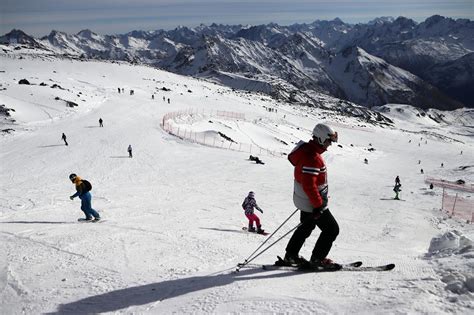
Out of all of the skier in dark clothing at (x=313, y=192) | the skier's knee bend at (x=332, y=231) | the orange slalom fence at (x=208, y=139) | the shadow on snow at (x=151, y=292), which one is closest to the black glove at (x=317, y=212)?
the skier in dark clothing at (x=313, y=192)

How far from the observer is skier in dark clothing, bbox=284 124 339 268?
627 centimetres

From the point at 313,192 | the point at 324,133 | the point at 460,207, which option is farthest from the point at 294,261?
the point at 460,207

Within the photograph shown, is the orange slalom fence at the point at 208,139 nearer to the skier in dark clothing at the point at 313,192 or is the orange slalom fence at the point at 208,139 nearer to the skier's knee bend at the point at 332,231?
the skier in dark clothing at the point at 313,192

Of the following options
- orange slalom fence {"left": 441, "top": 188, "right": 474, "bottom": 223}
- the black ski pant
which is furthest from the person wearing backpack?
orange slalom fence {"left": 441, "top": 188, "right": 474, "bottom": 223}

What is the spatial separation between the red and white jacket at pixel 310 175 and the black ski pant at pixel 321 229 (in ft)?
0.71

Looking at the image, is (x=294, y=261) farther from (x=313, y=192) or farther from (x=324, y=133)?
(x=324, y=133)

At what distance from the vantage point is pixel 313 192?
623 cm

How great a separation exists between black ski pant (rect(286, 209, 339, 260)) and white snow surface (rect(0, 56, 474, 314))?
449 mm

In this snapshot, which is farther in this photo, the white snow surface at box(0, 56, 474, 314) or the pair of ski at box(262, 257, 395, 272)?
the pair of ski at box(262, 257, 395, 272)

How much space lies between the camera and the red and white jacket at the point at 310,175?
6242 millimetres

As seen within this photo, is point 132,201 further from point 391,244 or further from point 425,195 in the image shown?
point 425,195

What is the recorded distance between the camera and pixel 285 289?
605 cm

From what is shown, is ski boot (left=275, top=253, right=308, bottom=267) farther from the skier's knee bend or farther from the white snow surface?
the skier's knee bend

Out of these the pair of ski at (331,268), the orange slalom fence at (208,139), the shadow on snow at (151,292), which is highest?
the pair of ski at (331,268)
